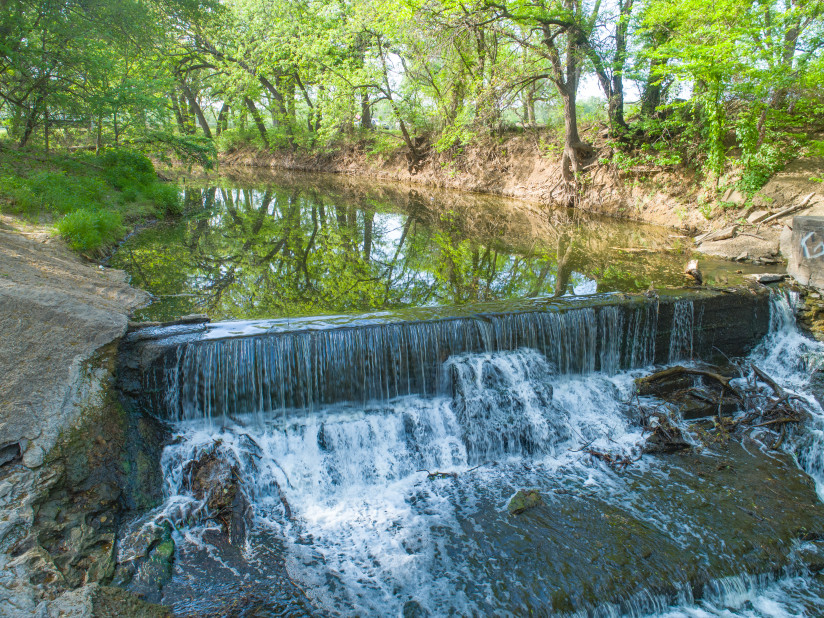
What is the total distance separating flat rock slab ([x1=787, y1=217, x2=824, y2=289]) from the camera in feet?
27.6

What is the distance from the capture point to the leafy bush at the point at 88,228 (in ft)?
29.9

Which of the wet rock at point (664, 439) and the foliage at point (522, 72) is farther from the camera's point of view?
the foliage at point (522, 72)

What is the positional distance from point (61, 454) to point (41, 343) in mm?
1245

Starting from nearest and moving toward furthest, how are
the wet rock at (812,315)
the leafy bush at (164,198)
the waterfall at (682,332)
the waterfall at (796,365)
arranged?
1. the waterfall at (796,365)
2. the waterfall at (682,332)
3. the wet rock at (812,315)
4. the leafy bush at (164,198)

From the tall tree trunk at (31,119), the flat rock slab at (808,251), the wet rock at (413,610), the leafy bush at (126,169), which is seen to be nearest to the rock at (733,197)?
the flat rock slab at (808,251)

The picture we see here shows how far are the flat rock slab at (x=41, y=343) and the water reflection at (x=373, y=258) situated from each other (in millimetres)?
1608

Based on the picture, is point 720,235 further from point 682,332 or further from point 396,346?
point 396,346

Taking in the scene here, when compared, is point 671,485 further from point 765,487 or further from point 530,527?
point 530,527

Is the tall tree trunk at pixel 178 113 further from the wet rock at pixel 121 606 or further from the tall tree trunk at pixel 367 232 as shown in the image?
the wet rock at pixel 121 606

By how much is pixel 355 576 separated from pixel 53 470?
2.76 m

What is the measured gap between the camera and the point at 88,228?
954cm

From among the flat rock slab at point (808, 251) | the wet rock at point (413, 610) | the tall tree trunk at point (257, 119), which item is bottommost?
the wet rock at point (413, 610)

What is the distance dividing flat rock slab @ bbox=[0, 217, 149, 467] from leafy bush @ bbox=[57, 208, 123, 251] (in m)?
2.47

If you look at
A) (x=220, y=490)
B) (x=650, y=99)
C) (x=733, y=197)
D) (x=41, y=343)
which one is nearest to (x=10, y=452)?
(x=41, y=343)
